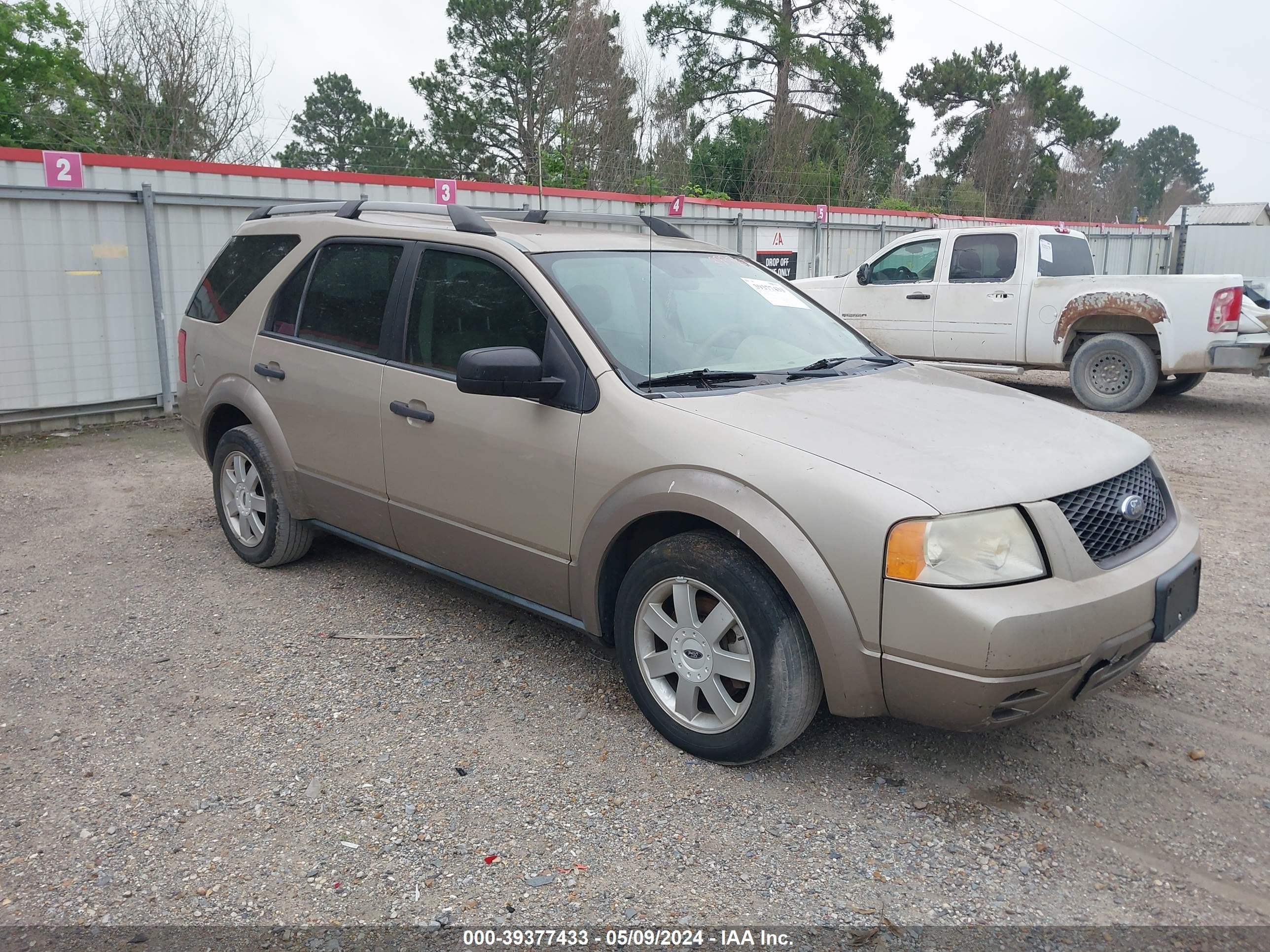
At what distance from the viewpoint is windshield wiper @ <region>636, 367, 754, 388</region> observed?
3.57 meters

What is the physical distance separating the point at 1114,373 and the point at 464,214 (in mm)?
8481

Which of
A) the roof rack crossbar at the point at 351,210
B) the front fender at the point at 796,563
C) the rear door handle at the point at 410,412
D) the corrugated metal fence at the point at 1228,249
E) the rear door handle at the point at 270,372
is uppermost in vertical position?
the corrugated metal fence at the point at 1228,249

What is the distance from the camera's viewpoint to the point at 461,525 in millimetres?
3992

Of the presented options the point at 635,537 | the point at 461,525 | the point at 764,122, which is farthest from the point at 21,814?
the point at 764,122

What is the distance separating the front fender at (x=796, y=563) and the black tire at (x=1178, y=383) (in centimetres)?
919

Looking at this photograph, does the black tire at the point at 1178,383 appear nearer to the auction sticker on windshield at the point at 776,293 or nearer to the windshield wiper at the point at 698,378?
the auction sticker on windshield at the point at 776,293

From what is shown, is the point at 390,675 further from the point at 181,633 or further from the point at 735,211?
the point at 735,211

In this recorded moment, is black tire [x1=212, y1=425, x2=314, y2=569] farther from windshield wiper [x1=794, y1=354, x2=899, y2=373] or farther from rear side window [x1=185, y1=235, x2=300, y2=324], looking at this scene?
windshield wiper [x1=794, y1=354, x2=899, y2=373]

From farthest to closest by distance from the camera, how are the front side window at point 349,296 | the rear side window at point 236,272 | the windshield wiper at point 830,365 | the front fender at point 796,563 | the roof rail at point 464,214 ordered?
the rear side window at point 236,272 < the front side window at point 349,296 < the roof rail at point 464,214 < the windshield wiper at point 830,365 < the front fender at point 796,563

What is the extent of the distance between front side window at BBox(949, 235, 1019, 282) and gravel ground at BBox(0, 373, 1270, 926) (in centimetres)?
670

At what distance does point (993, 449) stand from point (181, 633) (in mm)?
3548

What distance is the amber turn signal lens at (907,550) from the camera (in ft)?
9.12

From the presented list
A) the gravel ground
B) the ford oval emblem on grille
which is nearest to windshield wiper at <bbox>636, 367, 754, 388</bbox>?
the gravel ground

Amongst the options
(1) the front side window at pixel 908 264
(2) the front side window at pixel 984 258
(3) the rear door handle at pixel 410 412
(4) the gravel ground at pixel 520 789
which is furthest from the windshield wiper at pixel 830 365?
(1) the front side window at pixel 908 264
